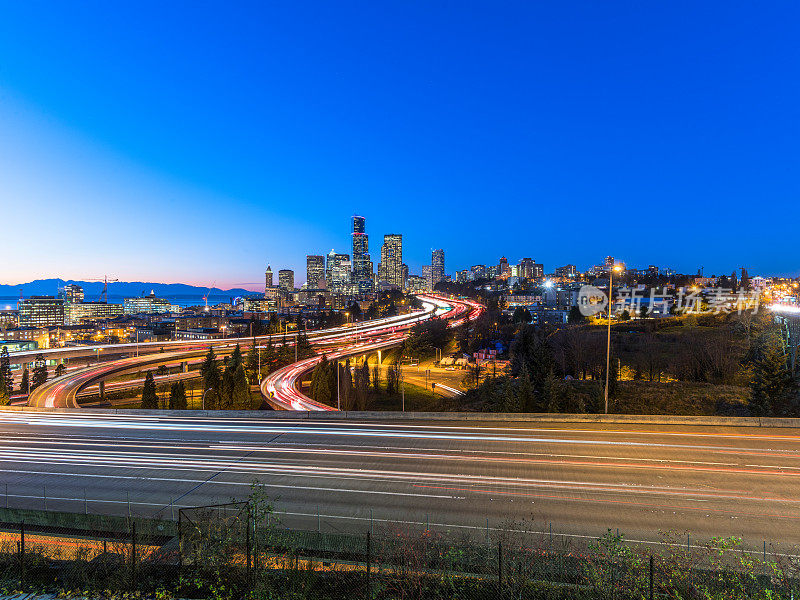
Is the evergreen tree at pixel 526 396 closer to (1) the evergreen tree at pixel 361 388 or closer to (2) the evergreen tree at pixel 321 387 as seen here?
(1) the evergreen tree at pixel 361 388

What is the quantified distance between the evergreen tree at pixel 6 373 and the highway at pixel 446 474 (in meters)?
33.7

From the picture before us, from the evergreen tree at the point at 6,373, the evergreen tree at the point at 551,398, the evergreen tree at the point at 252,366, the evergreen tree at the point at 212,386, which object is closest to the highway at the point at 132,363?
the evergreen tree at the point at 6,373

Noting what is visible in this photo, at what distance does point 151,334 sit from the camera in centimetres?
12212

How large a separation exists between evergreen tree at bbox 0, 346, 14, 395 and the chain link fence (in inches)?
1944

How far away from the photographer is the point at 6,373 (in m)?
52.0

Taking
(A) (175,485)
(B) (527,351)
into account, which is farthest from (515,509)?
(B) (527,351)

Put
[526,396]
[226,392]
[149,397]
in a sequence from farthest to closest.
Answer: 1. [226,392]
2. [149,397]
3. [526,396]

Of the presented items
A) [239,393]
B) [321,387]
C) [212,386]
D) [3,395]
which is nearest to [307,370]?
[321,387]

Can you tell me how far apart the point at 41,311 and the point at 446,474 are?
796ft

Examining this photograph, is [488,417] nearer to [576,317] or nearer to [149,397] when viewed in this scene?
[149,397]

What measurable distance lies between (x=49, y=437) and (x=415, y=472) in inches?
756

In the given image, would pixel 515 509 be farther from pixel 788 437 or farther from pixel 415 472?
pixel 788 437

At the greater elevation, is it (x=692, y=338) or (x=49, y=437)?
(x=692, y=338)

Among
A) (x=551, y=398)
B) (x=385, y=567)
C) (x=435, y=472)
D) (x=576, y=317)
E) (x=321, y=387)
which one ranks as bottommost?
(x=321, y=387)
